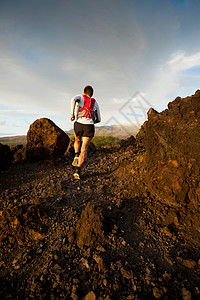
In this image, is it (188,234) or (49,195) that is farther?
(49,195)

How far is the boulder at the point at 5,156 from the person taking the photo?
5230 mm

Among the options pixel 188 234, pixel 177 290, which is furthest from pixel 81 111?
pixel 177 290

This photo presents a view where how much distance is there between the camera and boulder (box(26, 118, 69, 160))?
571 centimetres

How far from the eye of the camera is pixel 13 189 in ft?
13.1

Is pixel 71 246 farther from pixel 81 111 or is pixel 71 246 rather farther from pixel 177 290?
pixel 81 111

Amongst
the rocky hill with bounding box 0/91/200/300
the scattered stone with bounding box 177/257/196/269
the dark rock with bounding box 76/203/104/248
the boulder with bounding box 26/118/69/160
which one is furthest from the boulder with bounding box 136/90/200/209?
the boulder with bounding box 26/118/69/160

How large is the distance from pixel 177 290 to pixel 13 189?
3719 millimetres

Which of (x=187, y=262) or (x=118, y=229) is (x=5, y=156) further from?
(x=187, y=262)

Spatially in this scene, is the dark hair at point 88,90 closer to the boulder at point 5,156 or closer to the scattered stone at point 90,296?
the boulder at point 5,156

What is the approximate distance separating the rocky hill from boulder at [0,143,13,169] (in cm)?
125

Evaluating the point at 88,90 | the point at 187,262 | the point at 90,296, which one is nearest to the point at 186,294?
the point at 187,262

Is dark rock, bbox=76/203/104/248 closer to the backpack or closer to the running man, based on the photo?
the running man

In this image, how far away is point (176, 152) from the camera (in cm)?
286

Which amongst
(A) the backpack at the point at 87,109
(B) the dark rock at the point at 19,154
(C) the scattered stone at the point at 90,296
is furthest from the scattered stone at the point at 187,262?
(B) the dark rock at the point at 19,154
